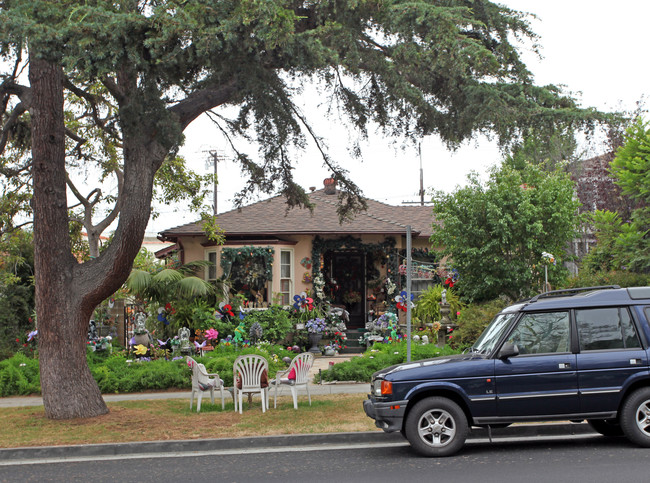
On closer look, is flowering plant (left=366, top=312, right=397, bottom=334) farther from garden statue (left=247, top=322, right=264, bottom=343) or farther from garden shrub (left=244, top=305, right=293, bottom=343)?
garden statue (left=247, top=322, right=264, bottom=343)

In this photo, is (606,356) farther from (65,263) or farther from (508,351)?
(65,263)

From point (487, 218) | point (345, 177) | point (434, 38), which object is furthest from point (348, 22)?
point (487, 218)

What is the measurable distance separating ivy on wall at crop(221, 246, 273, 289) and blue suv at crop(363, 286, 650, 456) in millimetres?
13118


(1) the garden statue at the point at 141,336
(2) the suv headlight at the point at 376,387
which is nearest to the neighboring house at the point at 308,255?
(1) the garden statue at the point at 141,336

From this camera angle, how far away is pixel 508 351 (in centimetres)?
807

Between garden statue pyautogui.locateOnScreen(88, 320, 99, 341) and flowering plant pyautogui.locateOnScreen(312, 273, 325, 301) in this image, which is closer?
garden statue pyautogui.locateOnScreen(88, 320, 99, 341)

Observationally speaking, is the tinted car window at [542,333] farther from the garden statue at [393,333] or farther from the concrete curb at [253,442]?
the garden statue at [393,333]

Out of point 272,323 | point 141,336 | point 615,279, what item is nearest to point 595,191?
point 615,279

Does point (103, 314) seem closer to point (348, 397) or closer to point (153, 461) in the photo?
point (348, 397)

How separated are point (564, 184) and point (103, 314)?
13776 mm

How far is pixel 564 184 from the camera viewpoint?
19.1 meters

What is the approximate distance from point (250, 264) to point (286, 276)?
1.21 metres

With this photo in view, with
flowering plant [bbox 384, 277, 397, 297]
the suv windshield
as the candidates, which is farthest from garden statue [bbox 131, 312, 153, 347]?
the suv windshield

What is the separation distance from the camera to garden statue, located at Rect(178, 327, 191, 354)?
17.5 meters
